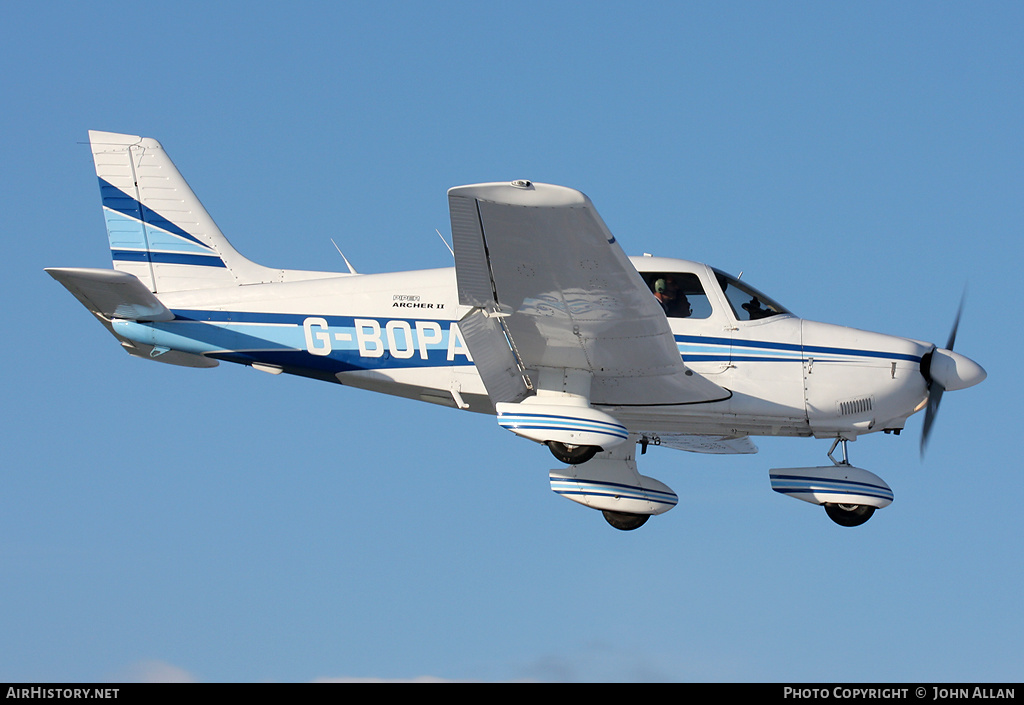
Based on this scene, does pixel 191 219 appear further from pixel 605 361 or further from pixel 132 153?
pixel 605 361

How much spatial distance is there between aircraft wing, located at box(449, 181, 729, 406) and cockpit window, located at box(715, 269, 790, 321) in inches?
32.9

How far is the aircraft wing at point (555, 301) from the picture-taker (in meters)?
9.12

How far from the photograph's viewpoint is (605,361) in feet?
37.5

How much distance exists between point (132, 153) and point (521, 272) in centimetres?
628

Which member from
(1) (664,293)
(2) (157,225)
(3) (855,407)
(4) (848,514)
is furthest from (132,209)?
(4) (848,514)

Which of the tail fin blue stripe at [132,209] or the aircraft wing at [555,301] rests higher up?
the tail fin blue stripe at [132,209]

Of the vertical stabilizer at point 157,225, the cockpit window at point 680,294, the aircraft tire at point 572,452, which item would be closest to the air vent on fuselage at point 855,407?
the cockpit window at point 680,294

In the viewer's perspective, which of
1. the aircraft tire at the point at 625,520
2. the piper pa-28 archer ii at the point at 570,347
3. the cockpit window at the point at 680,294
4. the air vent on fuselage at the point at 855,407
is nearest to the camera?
the piper pa-28 archer ii at the point at 570,347

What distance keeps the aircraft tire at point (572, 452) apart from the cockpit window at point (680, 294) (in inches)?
67.0

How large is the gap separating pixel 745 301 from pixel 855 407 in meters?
1.57

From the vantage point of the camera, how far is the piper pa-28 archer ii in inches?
426

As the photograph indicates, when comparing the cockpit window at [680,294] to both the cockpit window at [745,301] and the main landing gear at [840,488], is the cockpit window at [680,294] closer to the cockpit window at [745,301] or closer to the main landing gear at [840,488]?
the cockpit window at [745,301]

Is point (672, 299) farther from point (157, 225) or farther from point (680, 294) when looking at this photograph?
point (157, 225)
